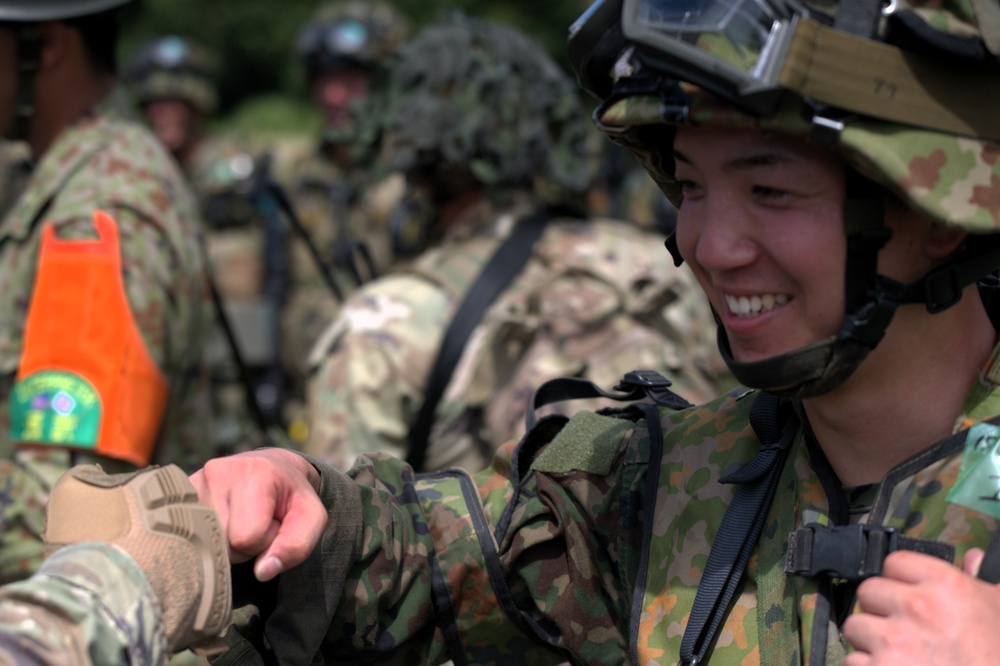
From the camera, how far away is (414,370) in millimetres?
4188

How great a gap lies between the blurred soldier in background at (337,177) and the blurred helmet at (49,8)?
4997 mm

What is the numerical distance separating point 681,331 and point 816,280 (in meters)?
2.76

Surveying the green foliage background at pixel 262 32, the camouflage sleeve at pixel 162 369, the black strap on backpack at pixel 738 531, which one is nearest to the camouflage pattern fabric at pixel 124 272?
the camouflage sleeve at pixel 162 369

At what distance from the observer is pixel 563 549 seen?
2.11m

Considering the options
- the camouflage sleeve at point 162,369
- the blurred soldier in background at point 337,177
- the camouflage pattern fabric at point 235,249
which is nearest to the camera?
the camouflage sleeve at point 162,369

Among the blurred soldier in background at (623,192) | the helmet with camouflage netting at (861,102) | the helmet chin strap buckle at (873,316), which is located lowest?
the blurred soldier in background at (623,192)

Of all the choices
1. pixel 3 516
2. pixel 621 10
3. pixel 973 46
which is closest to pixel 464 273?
pixel 3 516

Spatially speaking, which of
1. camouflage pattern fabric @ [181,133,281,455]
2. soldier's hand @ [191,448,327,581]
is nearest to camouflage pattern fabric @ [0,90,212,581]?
soldier's hand @ [191,448,327,581]

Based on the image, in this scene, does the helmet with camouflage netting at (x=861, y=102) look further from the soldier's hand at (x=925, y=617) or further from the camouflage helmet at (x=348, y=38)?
the camouflage helmet at (x=348, y=38)

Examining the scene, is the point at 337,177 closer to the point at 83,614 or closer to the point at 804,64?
the point at 804,64

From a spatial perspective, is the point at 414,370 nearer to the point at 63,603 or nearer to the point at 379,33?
the point at 63,603

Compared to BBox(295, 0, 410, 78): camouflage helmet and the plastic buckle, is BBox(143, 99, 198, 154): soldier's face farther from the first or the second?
the plastic buckle

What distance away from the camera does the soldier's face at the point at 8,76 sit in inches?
146

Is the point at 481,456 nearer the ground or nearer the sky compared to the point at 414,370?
nearer the ground
